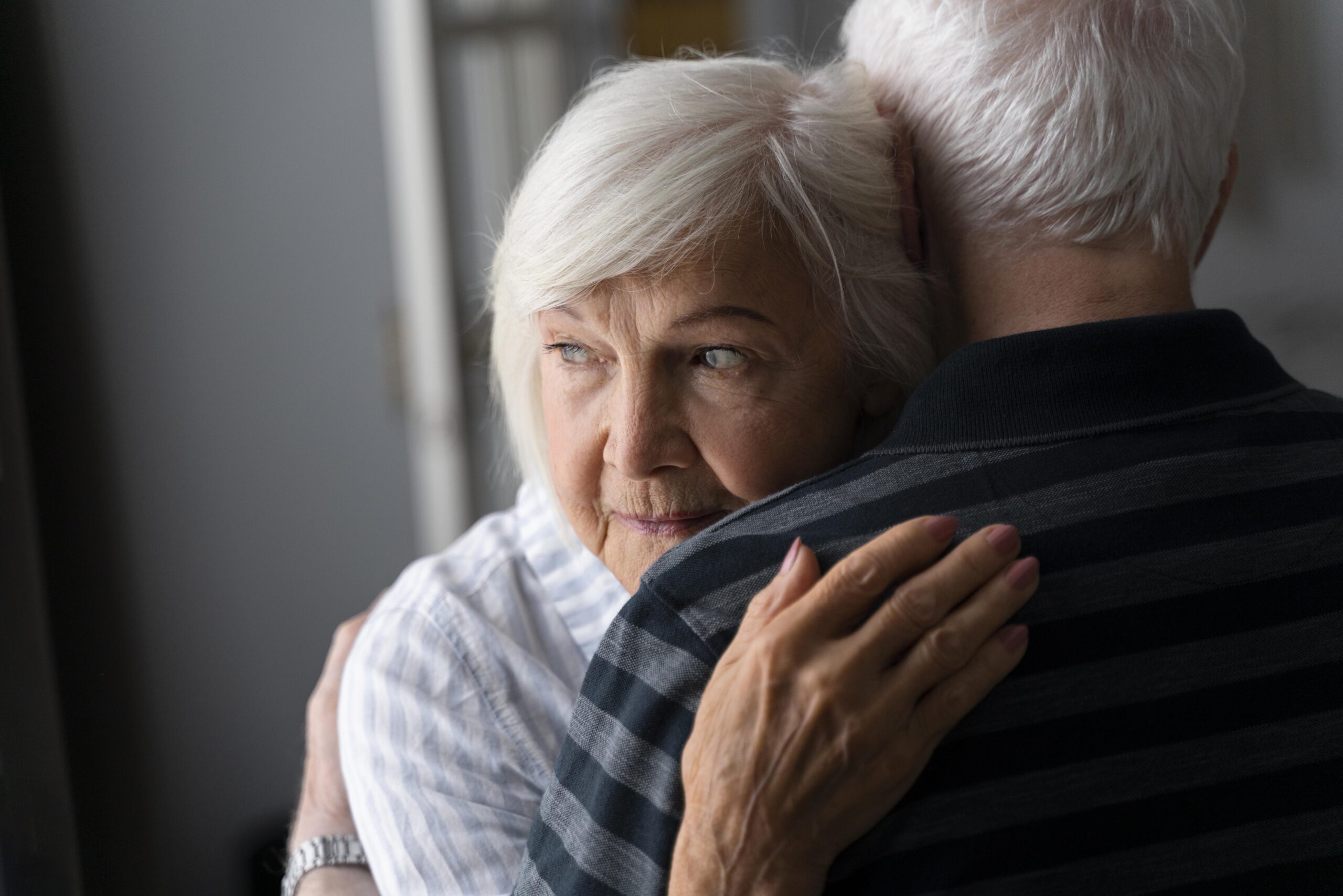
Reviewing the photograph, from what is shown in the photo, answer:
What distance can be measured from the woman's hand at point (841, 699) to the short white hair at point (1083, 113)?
361 millimetres

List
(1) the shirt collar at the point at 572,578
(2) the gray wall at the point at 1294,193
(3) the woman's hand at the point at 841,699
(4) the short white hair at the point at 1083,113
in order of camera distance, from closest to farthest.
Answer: (3) the woman's hand at the point at 841,699
(4) the short white hair at the point at 1083,113
(1) the shirt collar at the point at 572,578
(2) the gray wall at the point at 1294,193

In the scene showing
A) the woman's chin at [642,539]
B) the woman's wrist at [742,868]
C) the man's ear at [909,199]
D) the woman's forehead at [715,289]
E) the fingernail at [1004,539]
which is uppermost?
the man's ear at [909,199]

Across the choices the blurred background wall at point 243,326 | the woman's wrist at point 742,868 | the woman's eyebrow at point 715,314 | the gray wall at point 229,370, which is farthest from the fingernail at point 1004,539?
the gray wall at point 229,370

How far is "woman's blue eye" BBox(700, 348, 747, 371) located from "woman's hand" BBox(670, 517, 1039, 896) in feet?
1.08

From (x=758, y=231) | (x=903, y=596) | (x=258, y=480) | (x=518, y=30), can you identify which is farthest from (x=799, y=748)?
(x=518, y=30)

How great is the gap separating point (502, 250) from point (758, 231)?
1.04 feet

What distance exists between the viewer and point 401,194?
2455 millimetres

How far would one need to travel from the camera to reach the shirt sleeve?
3.39 feet

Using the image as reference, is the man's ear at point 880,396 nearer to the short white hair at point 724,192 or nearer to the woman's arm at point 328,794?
the short white hair at point 724,192

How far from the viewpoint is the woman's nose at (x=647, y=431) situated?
1.02m

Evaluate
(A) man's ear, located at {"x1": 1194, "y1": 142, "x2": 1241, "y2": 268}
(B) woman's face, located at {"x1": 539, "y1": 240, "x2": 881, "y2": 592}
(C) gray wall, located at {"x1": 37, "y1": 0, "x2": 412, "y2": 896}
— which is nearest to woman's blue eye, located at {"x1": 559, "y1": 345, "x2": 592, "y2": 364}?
(B) woman's face, located at {"x1": 539, "y1": 240, "x2": 881, "y2": 592}

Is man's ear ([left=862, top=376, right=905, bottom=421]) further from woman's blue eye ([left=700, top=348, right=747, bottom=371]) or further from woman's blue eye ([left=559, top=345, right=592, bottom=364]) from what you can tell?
woman's blue eye ([left=559, top=345, right=592, bottom=364])

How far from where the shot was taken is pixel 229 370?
220cm

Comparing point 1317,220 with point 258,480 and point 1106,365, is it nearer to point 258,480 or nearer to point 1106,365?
point 1106,365
